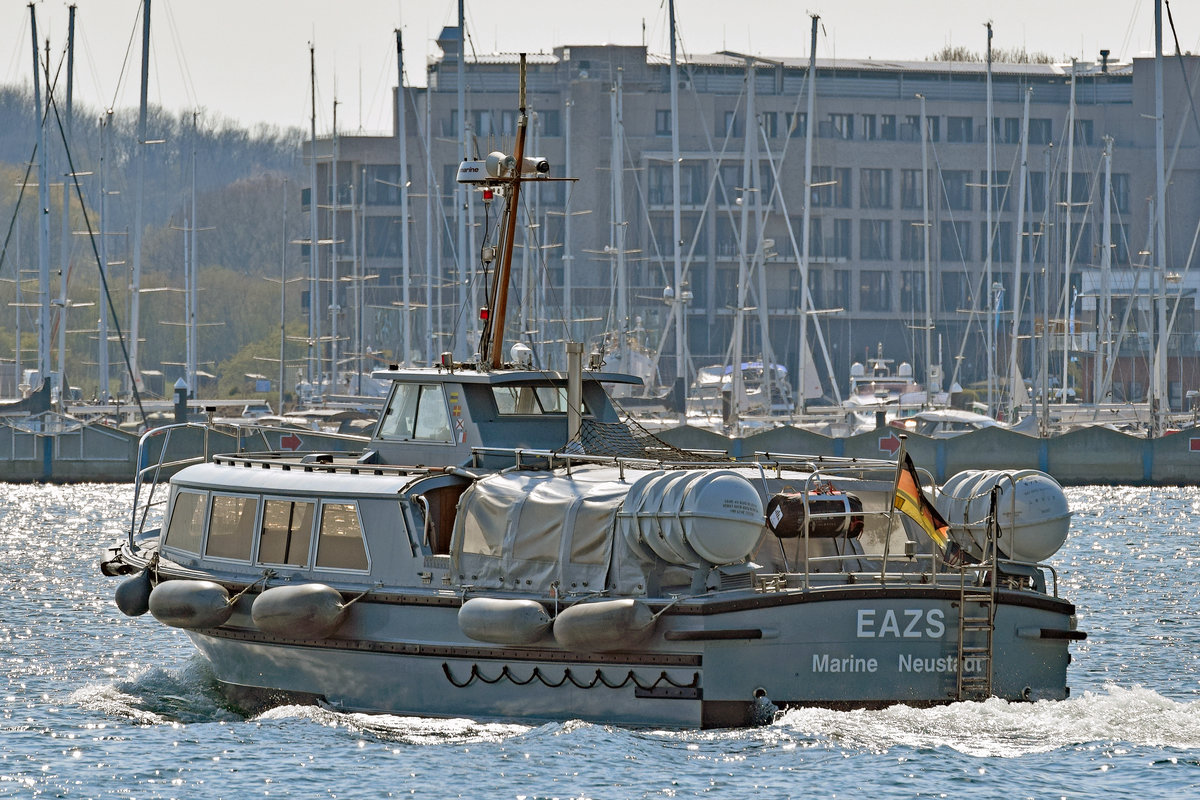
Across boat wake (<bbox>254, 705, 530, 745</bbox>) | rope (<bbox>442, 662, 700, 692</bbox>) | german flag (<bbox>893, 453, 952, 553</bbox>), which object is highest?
german flag (<bbox>893, 453, 952, 553</bbox>)

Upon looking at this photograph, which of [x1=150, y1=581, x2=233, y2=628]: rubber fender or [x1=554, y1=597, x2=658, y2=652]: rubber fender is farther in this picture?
[x1=150, y1=581, x2=233, y2=628]: rubber fender

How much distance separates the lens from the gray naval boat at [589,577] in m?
16.9

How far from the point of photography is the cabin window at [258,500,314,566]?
1945cm

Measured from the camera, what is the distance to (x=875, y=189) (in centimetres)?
9969

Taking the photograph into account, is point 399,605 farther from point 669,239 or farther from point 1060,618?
point 669,239

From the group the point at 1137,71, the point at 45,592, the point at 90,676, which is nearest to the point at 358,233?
the point at 1137,71

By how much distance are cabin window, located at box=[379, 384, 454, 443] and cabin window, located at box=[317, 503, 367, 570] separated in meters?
2.12

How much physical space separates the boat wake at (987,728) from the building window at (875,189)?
273 feet

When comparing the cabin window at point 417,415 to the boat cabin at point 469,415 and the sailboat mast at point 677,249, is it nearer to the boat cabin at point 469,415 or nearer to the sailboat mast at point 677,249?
the boat cabin at point 469,415

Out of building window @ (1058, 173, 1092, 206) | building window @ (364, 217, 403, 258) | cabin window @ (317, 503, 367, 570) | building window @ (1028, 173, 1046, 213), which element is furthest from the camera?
building window @ (364, 217, 403, 258)

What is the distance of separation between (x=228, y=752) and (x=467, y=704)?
8.26ft

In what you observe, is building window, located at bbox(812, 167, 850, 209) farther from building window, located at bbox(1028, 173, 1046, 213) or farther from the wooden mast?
the wooden mast

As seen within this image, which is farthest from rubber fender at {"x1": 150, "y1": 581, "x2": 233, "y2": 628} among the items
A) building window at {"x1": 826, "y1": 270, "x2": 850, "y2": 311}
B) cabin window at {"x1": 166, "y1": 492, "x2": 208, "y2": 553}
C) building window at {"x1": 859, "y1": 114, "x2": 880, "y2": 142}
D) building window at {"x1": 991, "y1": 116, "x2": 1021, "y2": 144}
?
building window at {"x1": 991, "y1": 116, "x2": 1021, "y2": 144}

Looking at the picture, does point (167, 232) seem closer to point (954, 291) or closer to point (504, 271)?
point (954, 291)
